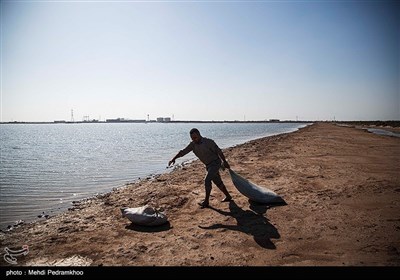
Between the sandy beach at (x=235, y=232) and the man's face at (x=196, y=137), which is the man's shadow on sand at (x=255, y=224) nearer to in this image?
the sandy beach at (x=235, y=232)

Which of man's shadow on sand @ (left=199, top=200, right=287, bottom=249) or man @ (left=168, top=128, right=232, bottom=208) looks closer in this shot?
man's shadow on sand @ (left=199, top=200, right=287, bottom=249)

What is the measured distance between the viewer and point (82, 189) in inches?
432

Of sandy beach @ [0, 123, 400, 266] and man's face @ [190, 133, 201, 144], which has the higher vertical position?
man's face @ [190, 133, 201, 144]

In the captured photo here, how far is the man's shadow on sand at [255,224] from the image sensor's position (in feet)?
15.5

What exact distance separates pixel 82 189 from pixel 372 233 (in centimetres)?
1048

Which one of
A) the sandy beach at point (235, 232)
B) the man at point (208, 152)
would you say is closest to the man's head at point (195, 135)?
the man at point (208, 152)

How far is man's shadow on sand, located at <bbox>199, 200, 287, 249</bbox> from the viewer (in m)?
4.73

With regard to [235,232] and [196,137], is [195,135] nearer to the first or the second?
[196,137]

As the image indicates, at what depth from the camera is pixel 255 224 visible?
540 centimetres

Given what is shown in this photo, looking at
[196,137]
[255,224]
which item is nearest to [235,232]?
[255,224]

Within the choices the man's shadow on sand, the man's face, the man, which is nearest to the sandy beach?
the man's shadow on sand

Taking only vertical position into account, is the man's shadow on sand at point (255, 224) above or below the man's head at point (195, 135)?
below

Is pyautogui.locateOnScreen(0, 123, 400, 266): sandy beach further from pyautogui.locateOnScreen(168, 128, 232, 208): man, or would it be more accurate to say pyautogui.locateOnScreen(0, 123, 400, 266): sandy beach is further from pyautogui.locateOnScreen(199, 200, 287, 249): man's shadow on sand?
pyautogui.locateOnScreen(168, 128, 232, 208): man

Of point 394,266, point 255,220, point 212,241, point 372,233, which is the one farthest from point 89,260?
point 372,233
